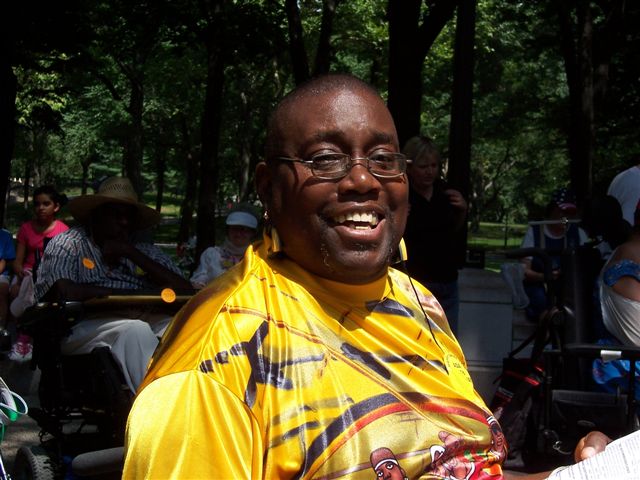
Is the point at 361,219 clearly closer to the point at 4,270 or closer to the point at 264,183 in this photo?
the point at 264,183

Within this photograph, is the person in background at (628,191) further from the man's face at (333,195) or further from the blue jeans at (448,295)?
the man's face at (333,195)

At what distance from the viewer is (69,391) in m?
5.31

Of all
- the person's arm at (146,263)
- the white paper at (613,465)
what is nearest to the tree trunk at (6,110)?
the person's arm at (146,263)

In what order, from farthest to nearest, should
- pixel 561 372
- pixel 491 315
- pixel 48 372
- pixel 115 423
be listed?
pixel 491 315 < pixel 561 372 < pixel 48 372 < pixel 115 423

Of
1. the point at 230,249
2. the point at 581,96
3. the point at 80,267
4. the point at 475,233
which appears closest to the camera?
the point at 80,267

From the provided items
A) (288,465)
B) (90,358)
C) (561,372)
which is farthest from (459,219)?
(288,465)

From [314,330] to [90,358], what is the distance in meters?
3.39

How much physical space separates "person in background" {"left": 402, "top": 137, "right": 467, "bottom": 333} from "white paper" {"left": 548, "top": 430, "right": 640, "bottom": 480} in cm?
479

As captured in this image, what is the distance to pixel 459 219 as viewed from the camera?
6910mm

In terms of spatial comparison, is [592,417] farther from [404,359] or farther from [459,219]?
[404,359]

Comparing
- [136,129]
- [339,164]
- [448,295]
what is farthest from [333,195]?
[136,129]

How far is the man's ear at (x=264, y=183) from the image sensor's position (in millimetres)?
2330

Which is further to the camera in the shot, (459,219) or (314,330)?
(459,219)

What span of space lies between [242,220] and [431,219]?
1.57 meters
